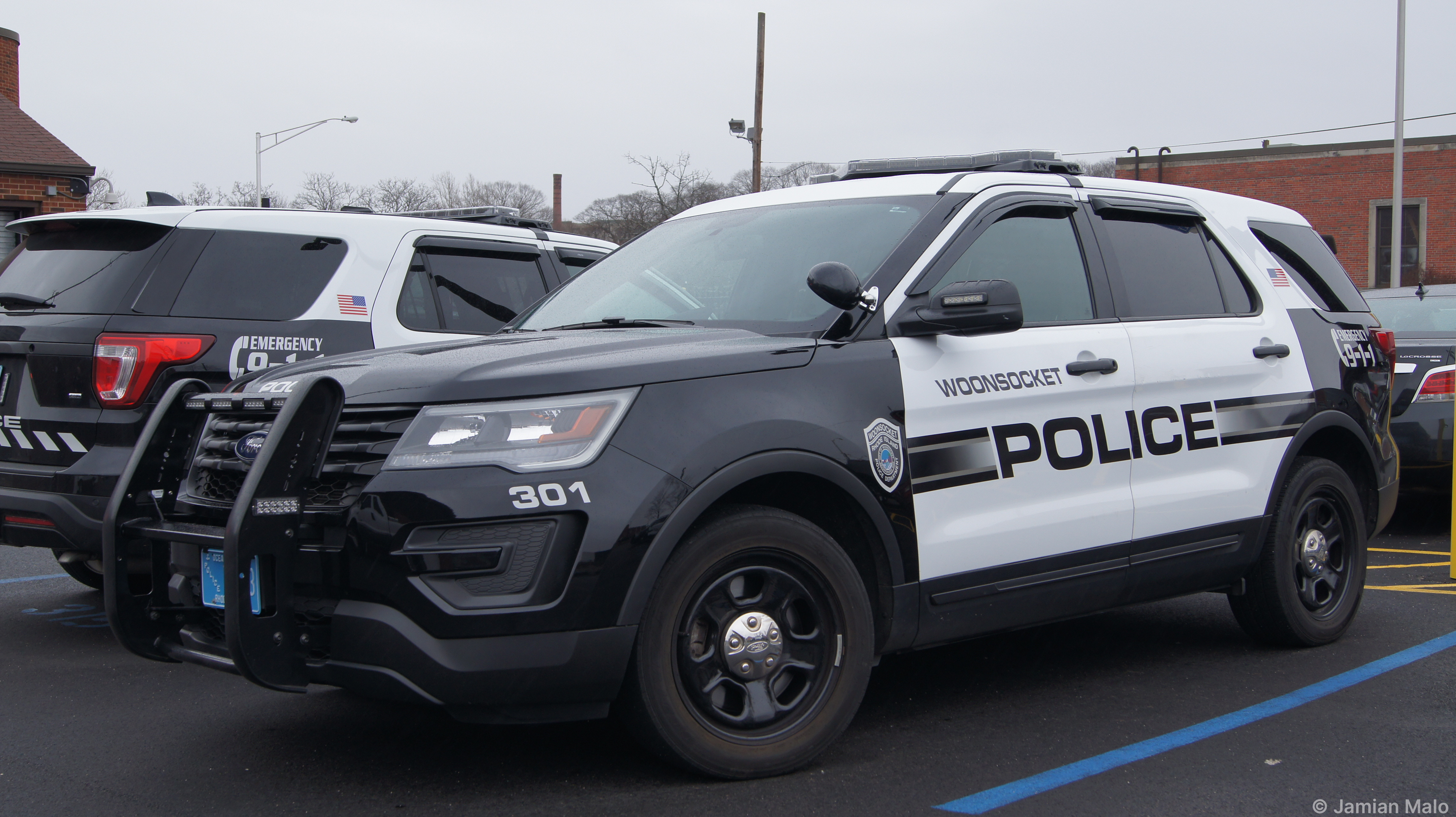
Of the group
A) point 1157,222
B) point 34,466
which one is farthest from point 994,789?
point 34,466

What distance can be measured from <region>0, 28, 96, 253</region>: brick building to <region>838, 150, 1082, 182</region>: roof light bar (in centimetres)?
2025

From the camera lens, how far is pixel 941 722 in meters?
4.31

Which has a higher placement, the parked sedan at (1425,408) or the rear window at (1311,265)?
the rear window at (1311,265)

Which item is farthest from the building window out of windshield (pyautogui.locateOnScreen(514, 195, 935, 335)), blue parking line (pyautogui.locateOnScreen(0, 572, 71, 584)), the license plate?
the license plate

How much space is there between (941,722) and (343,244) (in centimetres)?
408

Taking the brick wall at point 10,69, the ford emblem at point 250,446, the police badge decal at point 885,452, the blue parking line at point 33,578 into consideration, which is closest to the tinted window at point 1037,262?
the police badge decal at point 885,452

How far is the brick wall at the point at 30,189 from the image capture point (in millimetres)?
22281

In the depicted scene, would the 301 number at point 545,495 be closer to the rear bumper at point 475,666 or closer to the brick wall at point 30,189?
the rear bumper at point 475,666

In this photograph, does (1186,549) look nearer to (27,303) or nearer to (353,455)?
(353,455)

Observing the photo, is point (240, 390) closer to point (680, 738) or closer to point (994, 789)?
point (680, 738)

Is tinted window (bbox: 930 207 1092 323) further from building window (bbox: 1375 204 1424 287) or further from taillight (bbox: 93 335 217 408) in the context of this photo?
building window (bbox: 1375 204 1424 287)

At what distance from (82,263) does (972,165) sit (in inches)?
156

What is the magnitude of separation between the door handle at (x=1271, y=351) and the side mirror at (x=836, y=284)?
2020 mm

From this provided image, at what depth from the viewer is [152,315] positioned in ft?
18.0
